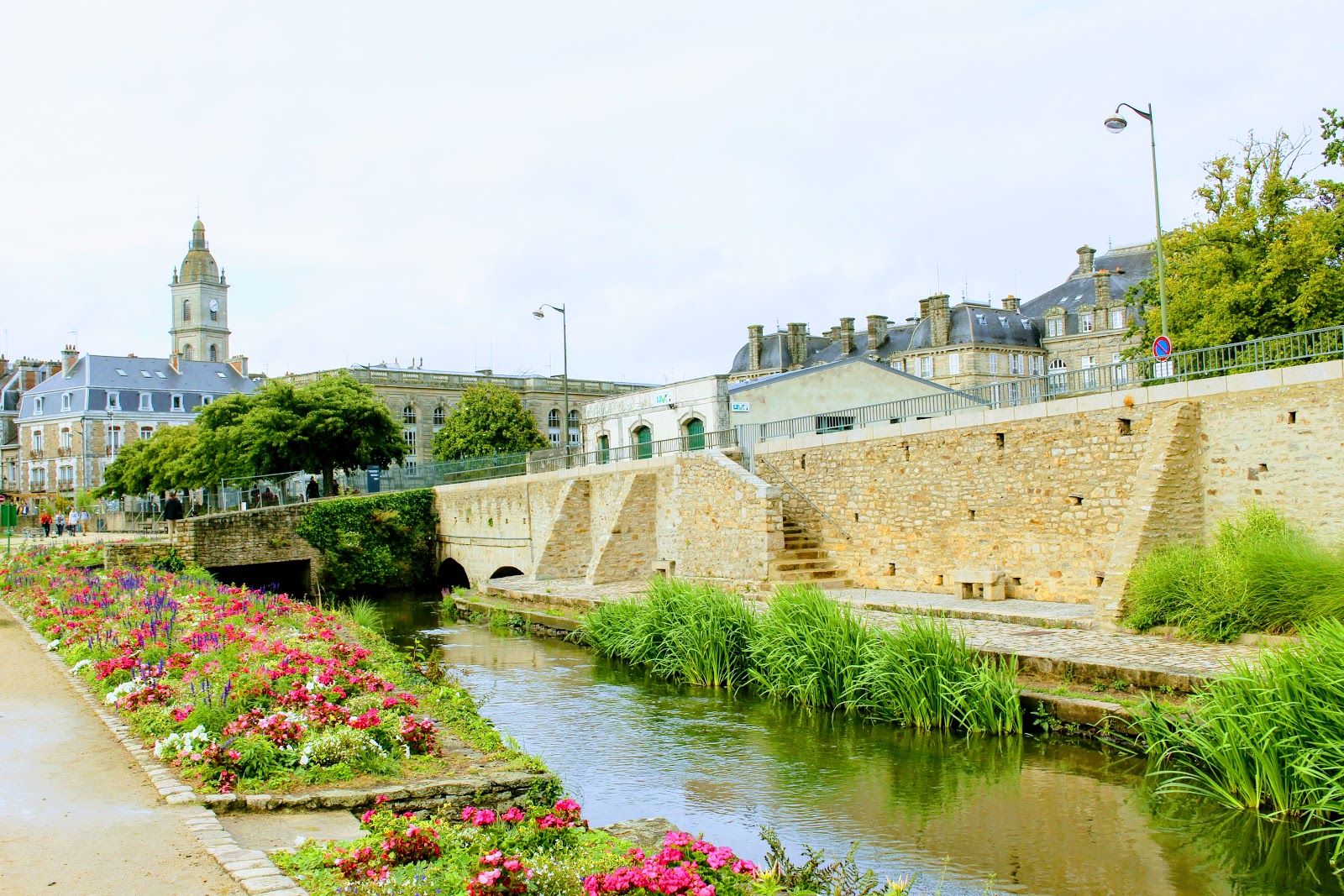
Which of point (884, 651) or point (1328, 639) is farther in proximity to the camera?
point (884, 651)

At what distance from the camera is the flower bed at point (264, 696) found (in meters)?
7.17

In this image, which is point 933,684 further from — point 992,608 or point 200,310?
point 200,310

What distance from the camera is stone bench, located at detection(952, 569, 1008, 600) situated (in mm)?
16266

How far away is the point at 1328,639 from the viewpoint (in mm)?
8047

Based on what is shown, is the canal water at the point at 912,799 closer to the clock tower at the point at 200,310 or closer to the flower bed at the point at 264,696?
the flower bed at the point at 264,696

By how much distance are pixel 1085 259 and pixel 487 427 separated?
126ft

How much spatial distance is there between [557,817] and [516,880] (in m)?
1.06

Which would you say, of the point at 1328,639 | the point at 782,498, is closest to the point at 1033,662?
the point at 1328,639

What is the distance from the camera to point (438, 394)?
69500 millimetres

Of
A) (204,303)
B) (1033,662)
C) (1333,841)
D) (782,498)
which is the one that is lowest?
(1333,841)

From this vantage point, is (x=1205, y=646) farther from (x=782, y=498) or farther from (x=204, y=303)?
(x=204, y=303)

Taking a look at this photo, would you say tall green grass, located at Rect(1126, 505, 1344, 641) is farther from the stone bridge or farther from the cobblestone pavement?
the cobblestone pavement

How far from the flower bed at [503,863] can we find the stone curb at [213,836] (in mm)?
109

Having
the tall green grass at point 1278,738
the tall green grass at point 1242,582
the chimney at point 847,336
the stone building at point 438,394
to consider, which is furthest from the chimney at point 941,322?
the tall green grass at point 1278,738
